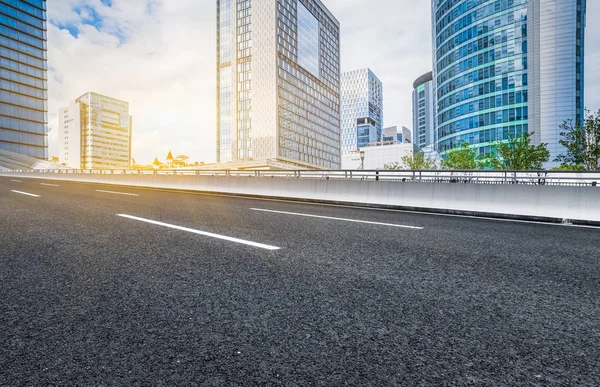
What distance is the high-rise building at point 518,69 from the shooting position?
6794cm

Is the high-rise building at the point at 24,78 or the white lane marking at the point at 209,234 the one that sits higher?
the high-rise building at the point at 24,78

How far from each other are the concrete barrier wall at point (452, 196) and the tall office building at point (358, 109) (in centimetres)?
16470

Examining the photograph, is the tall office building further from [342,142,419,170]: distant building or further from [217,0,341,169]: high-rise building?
[342,142,419,170]: distant building

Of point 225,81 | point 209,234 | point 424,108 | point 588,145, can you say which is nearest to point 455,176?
point 209,234

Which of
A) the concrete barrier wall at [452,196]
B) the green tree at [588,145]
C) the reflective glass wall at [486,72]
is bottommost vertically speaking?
the concrete barrier wall at [452,196]

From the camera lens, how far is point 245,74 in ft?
345

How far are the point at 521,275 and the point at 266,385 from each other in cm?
317

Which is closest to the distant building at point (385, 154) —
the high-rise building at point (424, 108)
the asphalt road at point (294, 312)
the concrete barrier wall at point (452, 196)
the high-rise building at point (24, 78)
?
the high-rise building at point (424, 108)

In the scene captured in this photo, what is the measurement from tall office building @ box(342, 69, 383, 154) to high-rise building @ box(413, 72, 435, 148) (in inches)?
926

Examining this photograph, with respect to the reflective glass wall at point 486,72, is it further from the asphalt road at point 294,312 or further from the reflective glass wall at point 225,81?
the asphalt road at point 294,312

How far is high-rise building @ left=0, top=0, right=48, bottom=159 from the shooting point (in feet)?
→ 256

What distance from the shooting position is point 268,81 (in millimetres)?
100812

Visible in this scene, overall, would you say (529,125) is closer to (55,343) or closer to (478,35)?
(478,35)

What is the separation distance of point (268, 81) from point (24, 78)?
6278 cm
